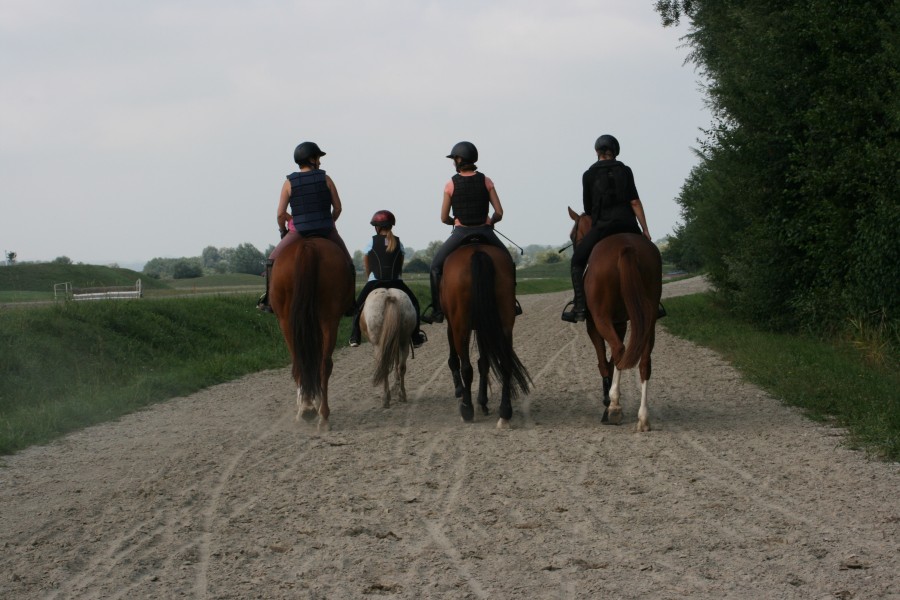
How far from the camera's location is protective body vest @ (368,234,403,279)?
11.4 m

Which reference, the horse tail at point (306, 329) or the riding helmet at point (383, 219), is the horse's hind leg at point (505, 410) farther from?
the riding helmet at point (383, 219)

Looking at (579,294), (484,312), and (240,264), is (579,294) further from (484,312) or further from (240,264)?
(240,264)

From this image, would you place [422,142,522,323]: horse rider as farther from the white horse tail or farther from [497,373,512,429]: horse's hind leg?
[497,373,512,429]: horse's hind leg

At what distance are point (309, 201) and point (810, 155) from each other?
10.9m

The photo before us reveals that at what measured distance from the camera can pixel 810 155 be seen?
17531 mm

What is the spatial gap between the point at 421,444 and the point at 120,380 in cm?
688

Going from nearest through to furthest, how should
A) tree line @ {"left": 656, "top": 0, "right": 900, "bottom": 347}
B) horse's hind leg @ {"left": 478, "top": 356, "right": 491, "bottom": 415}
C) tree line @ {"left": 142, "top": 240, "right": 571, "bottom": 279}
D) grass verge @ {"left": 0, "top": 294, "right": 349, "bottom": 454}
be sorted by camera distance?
1. horse's hind leg @ {"left": 478, "top": 356, "right": 491, "bottom": 415}
2. grass verge @ {"left": 0, "top": 294, "right": 349, "bottom": 454}
3. tree line @ {"left": 656, "top": 0, "right": 900, "bottom": 347}
4. tree line @ {"left": 142, "top": 240, "right": 571, "bottom": 279}

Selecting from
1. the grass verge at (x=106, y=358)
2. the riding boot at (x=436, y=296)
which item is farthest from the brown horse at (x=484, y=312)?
the grass verge at (x=106, y=358)

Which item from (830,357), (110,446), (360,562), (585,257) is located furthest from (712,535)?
(830,357)

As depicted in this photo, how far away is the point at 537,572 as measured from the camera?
5.16 m

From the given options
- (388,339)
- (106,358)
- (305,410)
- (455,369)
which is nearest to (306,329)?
(305,410)

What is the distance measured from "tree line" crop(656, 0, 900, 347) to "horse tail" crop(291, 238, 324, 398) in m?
9.48

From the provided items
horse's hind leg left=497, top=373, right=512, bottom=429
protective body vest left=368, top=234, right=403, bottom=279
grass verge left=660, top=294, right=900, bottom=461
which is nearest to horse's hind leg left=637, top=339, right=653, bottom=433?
horse's hind leg left=497, top=373, right=512, bottom=429

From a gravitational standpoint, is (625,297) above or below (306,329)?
above
